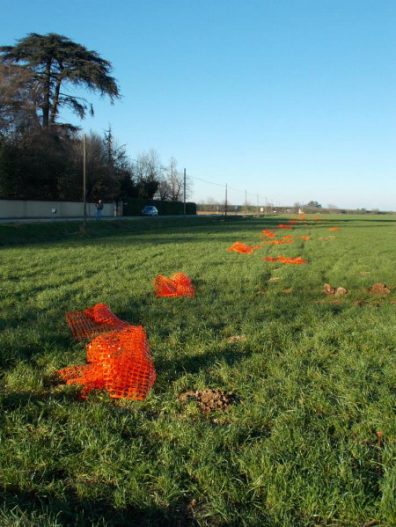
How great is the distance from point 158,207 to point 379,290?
185 feet

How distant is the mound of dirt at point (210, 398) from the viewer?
3814 mm

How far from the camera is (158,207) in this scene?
64.5 meters

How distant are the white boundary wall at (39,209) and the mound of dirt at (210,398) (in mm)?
34085

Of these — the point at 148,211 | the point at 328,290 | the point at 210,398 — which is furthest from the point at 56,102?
the point at 210,398

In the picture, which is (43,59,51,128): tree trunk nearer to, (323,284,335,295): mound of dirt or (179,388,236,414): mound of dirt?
(323,284,335,295): mound of dirt

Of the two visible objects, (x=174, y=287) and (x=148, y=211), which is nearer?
(x=174, y=287)

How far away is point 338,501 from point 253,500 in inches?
18.4

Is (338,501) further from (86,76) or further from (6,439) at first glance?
(86,76)

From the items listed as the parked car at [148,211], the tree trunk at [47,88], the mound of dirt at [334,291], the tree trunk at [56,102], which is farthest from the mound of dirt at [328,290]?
the parked car at [148,211]

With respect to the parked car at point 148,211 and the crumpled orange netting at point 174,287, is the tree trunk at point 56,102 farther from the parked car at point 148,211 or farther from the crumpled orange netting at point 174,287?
the crumpled orange netting at point 174,287

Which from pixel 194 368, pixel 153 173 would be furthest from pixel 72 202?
pixel 194 368

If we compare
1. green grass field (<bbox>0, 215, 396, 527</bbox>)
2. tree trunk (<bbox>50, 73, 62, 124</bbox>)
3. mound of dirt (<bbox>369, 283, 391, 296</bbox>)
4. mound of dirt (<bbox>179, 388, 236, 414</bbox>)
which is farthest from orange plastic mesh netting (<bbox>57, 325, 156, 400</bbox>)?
tree trunk (<bbox>50, 73, 62, 124</bbox>)

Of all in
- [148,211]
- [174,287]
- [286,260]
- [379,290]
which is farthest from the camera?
[148,211]

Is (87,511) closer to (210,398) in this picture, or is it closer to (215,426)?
(215,426)
